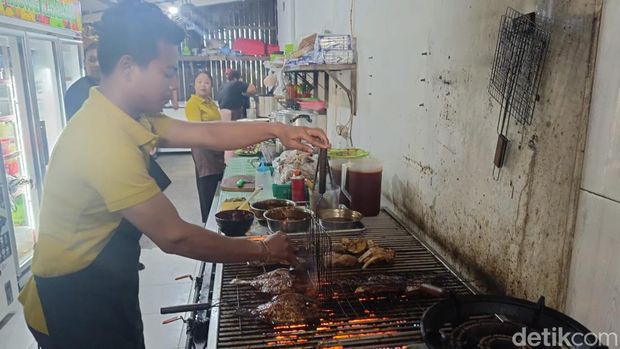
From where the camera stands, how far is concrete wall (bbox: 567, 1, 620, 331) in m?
0.96

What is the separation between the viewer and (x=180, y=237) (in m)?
1.26

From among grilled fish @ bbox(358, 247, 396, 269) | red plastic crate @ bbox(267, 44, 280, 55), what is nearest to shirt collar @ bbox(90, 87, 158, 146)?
grilled fish @ bbox(358, 247, 396, 269)

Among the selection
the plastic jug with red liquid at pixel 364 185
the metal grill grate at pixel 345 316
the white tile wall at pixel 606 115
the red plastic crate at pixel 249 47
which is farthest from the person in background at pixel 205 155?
the red plastic crate at pixel 249 47

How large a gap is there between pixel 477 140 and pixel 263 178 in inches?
73.4

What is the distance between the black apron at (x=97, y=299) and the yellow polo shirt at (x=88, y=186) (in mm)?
35

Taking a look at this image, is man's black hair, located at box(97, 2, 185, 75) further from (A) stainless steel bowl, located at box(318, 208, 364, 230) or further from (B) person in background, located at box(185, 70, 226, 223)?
(B) person in background, located at box(185, 70, 226, 223)

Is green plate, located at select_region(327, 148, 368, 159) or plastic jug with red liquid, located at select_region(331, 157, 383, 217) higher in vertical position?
green plate, located at select_region(327, 148, 368, 159)

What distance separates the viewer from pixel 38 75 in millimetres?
4375

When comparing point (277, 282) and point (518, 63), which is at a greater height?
point (518, 63)

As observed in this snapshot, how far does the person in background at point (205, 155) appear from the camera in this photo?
418 centimetres

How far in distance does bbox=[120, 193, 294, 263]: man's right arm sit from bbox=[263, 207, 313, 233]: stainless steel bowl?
506mm

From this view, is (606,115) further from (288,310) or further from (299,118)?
(299,118)

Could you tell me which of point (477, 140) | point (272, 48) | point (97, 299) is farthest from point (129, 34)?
point (272, 48)

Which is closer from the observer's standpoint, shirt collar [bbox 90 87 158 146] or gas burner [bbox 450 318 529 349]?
gas burner [bbox 450 318 529 349]
